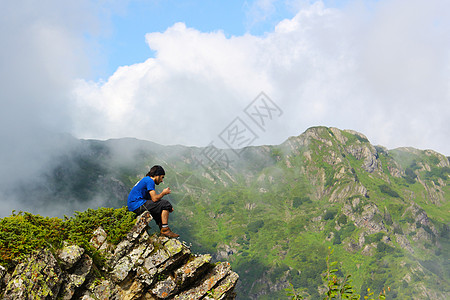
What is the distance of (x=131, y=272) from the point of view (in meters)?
15.1

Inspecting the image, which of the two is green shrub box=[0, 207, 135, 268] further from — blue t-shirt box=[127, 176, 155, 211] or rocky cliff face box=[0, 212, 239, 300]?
blue t-shirt box=[127, 176, 155, 211]

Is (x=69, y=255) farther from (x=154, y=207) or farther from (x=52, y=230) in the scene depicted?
(x=154, y=207)

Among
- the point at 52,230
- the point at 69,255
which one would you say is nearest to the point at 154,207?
the point at 69,255

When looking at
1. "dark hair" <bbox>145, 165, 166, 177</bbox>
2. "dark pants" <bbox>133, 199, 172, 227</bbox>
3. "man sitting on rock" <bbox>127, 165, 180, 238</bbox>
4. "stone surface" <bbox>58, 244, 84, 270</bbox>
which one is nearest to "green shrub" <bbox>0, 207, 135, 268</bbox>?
"stone surface" <bbox>58, 244, 84, 270</bbox>

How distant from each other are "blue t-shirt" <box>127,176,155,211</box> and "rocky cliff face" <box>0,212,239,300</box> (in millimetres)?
778

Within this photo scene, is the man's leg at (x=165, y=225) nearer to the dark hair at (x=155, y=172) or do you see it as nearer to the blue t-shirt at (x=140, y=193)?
the blue t-shirt at (x=140, y=193)

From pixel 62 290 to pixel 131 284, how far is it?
300 centimetres

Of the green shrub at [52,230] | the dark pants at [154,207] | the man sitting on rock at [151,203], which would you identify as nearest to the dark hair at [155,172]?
the man sitting on rock at [151,203]

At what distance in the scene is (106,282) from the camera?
14.7m

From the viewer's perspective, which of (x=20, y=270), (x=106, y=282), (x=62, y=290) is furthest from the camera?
(x=106, y=282)

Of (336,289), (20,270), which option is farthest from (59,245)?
(336,289)

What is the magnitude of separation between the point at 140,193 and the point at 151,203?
82 cm

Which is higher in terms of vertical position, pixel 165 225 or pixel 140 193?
pixel 140 193

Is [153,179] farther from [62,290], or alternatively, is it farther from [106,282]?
[62,290]
